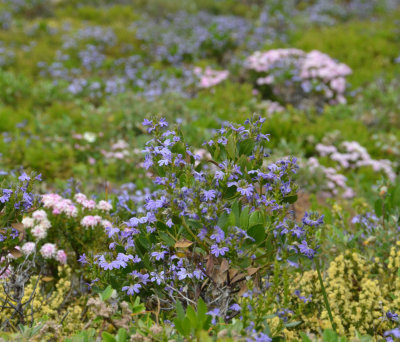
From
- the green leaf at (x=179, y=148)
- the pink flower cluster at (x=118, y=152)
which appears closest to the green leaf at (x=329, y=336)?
the green leaf at (x=179, y=148)

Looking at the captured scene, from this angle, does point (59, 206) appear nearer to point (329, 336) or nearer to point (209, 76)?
point (329, 336)

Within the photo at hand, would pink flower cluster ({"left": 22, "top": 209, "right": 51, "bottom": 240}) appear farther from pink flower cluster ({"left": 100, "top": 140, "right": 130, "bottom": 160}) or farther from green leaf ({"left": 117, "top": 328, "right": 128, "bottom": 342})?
pink flower cluster ({"left": 100, "top": 140, "right": 130, "bottom": 160})

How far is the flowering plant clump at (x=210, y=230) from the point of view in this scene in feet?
6.43

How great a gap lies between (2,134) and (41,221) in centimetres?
332

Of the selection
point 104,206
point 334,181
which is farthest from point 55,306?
point 334,181

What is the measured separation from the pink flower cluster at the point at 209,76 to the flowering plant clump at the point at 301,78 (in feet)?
2.05

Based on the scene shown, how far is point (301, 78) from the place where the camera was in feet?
26.5

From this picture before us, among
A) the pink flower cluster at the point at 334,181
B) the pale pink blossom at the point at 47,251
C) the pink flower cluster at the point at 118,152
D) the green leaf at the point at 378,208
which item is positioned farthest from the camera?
the pink flower cluster at the point at 118,152

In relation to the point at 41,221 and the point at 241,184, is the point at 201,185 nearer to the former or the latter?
the point at 241,184

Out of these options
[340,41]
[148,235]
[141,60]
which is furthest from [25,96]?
[340,41]

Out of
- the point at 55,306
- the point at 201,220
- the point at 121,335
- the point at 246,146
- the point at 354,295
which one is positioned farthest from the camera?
the point at 354,295

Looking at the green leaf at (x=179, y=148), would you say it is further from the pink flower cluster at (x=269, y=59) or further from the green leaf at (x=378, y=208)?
the pink flower cluster at (x=269, y=59)

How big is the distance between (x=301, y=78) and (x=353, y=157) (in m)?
2.69

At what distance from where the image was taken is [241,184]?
80.4 inches
